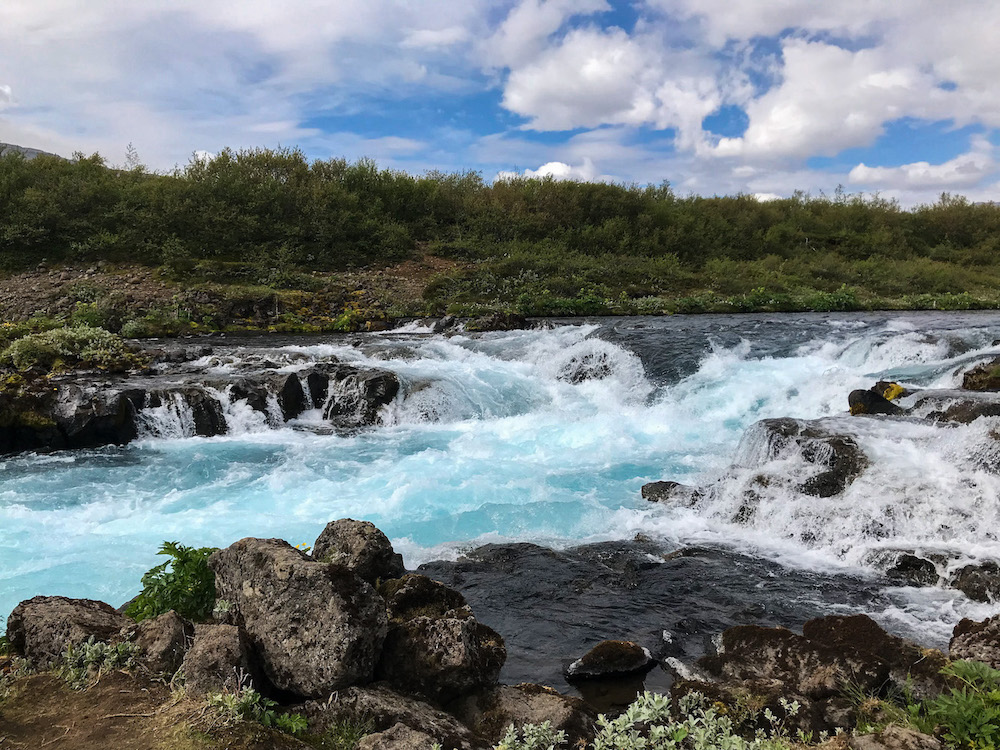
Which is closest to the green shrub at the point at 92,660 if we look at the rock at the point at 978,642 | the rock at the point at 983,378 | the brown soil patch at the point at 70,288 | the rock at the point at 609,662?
the rock at the point at 609,662

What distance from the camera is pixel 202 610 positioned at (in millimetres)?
4102

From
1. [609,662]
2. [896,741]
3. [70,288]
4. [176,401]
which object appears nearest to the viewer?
[896,741]

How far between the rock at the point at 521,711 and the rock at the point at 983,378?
9.25 metres

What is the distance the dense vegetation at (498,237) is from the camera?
22.9 meters

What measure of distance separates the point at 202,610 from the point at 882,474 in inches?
258

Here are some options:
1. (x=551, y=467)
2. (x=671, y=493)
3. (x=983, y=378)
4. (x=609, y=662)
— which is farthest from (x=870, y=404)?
(x=609, y=662)

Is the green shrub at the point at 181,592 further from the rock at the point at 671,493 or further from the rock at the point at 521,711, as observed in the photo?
the rock at the point at 671,493

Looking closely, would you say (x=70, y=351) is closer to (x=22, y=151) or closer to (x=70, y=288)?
(x=70, y=288)

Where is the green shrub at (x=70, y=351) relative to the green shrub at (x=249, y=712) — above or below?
above

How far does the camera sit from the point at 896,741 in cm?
262

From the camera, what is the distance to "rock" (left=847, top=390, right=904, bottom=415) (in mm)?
8995

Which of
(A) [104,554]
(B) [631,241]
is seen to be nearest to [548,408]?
(A) [104,554]

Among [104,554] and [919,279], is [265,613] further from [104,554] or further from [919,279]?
[919,279]

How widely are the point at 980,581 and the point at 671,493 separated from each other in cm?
319
